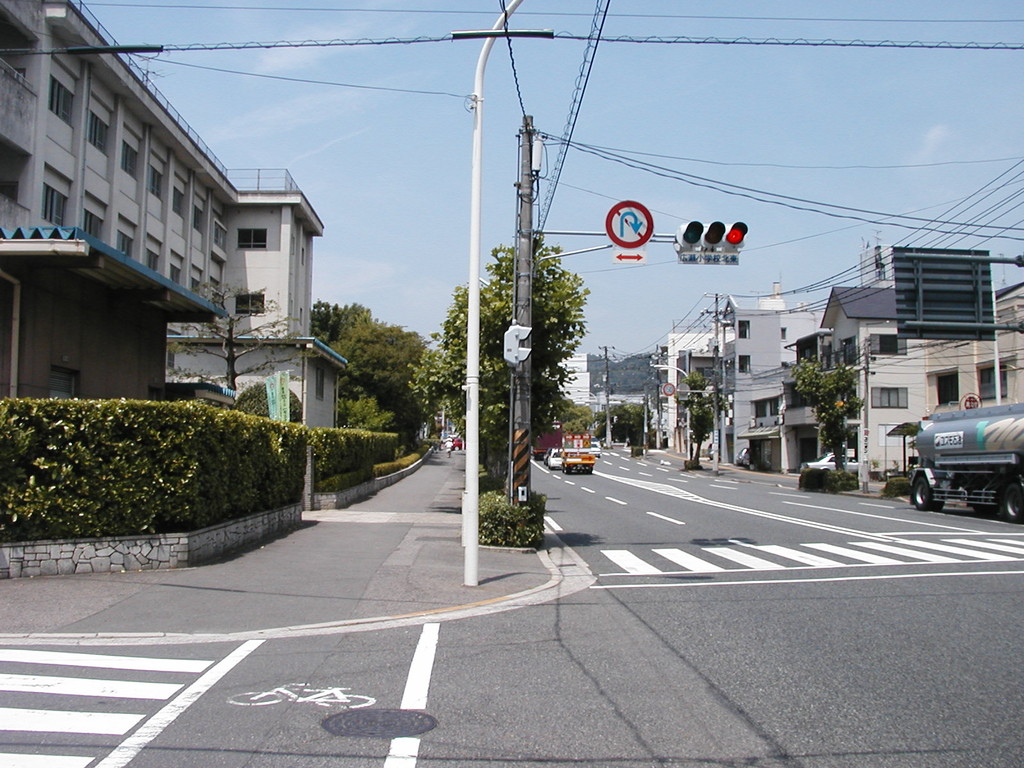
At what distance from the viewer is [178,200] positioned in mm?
43812

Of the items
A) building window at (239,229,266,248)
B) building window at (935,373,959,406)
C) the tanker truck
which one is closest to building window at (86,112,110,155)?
building window at (239,229,266,248)

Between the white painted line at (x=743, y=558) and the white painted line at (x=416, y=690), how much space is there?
23.0 ft

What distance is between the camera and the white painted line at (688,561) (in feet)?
46.9

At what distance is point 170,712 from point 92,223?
32.3 m

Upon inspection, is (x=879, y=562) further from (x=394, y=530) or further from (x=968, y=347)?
(x=968, y=347)

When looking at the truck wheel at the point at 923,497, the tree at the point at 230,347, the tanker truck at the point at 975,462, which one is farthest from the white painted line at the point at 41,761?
the truck wheel at the point at 923,497

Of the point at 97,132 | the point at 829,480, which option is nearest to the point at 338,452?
the point at 97,132

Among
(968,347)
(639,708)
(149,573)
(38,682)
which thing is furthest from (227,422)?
(968,347)

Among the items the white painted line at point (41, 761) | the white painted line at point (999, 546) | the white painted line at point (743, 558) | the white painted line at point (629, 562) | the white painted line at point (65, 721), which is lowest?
the white painted line at point (629, 562)

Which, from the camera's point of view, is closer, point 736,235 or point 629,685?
point 629,685

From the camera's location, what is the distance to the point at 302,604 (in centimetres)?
1050

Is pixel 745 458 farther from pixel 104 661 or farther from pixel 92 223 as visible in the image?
pixel 104 661

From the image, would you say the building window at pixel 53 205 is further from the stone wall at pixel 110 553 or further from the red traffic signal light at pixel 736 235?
the red traffic signal light at pixel 736 235

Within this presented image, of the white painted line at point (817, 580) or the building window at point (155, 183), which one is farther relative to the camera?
the building window at point (155, 183)
